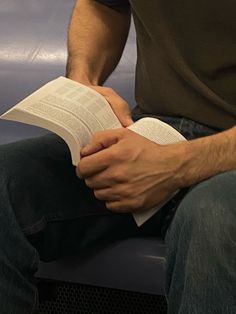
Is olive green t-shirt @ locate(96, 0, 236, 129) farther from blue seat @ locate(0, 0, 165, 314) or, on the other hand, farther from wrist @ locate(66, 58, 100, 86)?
blue seat @ locate(0, 0, 165, 314)

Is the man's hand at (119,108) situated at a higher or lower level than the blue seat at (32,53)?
higher

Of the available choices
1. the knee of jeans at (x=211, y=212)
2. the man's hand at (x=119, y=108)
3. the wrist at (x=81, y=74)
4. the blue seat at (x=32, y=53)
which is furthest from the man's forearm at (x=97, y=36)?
the knee of jeans at (x=211, y=212)

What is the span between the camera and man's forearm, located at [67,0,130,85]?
3.91ft

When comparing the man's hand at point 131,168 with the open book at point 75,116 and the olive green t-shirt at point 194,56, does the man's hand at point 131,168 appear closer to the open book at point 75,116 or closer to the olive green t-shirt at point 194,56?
the open book at point 75,116

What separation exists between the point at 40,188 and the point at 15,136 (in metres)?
0.53

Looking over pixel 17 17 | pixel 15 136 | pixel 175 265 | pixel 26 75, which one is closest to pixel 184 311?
pixel 175 265

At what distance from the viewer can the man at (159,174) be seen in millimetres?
759

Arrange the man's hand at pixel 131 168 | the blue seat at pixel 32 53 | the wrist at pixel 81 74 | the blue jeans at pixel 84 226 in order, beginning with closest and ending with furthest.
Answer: the blue jeans at pixel 84 226, the man's hand at pixel 131 168, the wrist at pixel 81 74, the blue seat at pixel 32 53

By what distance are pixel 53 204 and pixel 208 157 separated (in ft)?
0.78

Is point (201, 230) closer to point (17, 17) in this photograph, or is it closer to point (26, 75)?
point (26, 75)

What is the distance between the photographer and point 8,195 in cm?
92

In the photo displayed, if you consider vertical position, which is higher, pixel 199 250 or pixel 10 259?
pixel 199 250

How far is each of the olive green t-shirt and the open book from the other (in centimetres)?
9

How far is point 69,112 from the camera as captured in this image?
0.91 metres
